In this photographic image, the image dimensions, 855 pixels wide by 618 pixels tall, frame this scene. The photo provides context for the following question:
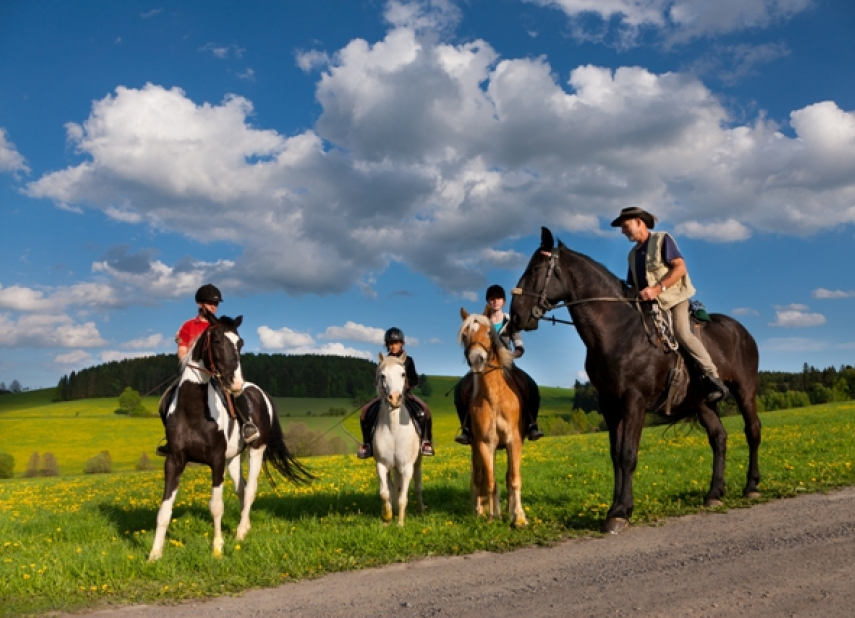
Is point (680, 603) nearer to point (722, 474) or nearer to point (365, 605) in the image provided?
point (365, 605)

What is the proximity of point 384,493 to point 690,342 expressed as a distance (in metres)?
4.94

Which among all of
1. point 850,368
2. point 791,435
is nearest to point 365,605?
point 791,435

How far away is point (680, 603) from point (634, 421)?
321 centimetres

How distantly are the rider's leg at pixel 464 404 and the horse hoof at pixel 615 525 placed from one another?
2295 mm

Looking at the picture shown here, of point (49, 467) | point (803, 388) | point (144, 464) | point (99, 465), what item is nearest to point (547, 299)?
point (144, 464)

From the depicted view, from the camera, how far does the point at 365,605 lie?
5660 millimetres

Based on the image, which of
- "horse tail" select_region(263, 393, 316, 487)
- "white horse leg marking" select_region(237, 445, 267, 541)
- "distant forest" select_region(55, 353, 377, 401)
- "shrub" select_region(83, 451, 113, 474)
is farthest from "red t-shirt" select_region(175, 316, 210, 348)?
"distant forest" select_region(55, 353, 377, 401)

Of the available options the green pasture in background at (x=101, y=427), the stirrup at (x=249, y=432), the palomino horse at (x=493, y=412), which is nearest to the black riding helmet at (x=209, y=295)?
the stirrup at (x=249, y=432)

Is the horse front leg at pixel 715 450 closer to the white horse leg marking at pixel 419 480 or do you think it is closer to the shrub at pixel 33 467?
the white horse leg marking at pixel 419 480

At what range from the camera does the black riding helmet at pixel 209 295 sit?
9344mm

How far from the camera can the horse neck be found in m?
8.28

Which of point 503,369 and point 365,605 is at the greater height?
point 503,369

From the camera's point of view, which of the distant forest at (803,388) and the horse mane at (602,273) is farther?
the distant forest at (803,388)

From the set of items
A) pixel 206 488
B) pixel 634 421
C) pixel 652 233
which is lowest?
pixel 206 488
